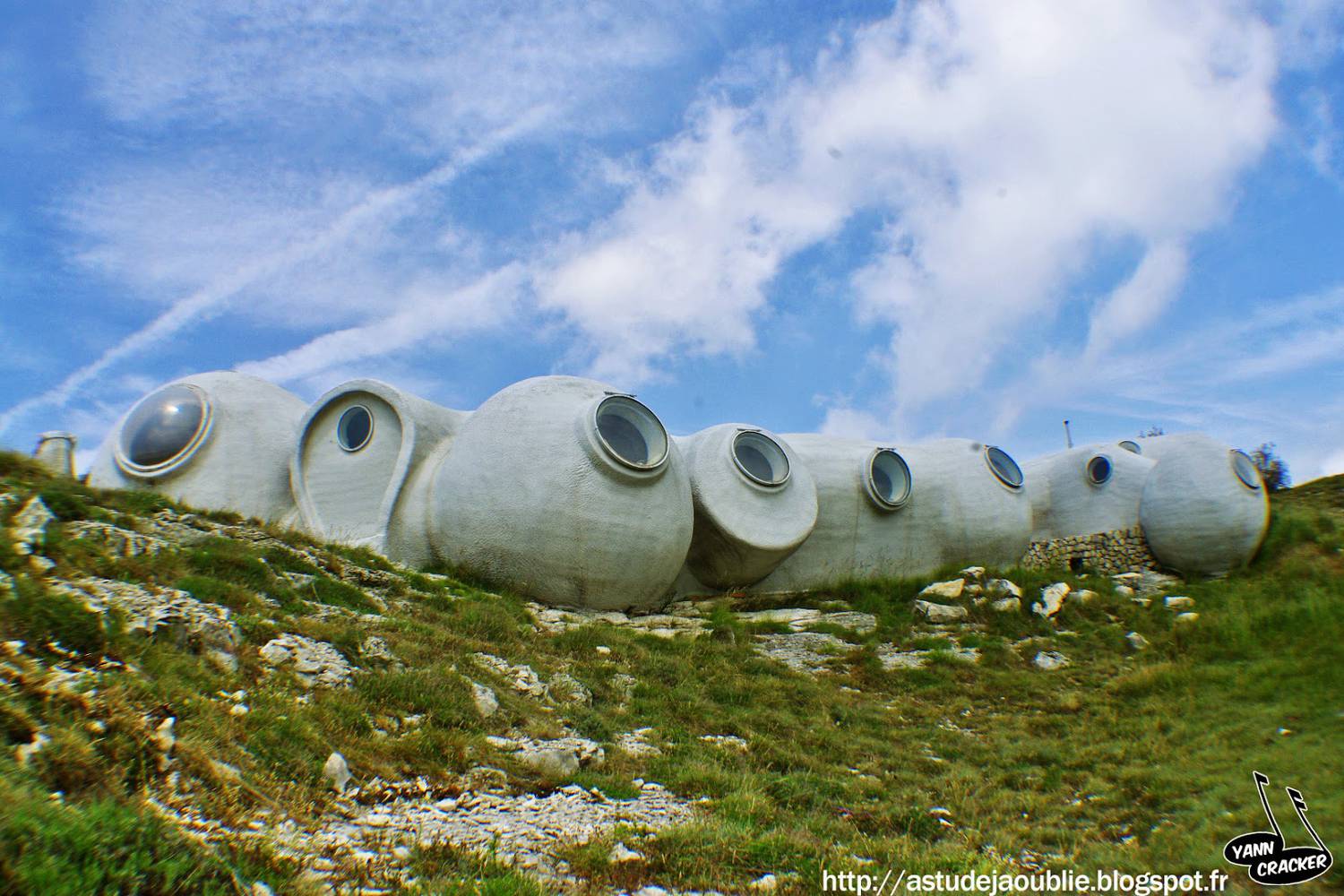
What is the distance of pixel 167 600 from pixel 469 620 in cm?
358

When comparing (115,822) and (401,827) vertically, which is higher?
(115,822)

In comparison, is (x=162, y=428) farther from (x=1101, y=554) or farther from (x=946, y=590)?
(x=1101, y=554)

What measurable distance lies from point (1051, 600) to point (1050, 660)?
8.10 feet

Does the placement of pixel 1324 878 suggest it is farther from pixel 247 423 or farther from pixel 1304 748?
pixel 247 423

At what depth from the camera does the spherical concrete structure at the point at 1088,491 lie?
19.7 m

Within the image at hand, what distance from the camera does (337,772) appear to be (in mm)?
4699

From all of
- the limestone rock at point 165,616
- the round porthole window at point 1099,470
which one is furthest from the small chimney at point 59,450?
the round porthole window at point 1099,470

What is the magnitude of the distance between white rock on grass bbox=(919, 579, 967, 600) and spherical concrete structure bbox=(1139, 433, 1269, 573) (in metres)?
6.79

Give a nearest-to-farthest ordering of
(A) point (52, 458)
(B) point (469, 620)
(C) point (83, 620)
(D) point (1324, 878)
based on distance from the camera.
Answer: (D) point (1324, 878)
(C) point (83, 620)
(B) point (469, 620)
(A) point (52, 458)

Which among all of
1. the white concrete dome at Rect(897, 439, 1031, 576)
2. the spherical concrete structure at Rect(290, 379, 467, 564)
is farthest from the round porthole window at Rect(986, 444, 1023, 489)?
the spherical concrete structure at Rect(290, 379, 467, 564)

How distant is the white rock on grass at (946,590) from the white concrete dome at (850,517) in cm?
176

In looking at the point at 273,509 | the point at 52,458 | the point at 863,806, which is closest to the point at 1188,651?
the point at 863,806

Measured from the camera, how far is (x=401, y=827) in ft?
14.3

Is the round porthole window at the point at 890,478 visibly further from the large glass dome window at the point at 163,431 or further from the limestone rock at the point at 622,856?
the limestone rock at the point at 622,856
